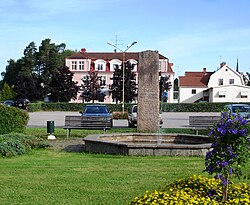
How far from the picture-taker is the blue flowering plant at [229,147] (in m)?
5.38

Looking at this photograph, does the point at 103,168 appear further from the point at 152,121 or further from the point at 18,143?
the point at 152,121

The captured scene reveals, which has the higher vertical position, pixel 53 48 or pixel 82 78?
pixel 53 48

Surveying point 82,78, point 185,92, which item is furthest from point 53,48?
point 185,92

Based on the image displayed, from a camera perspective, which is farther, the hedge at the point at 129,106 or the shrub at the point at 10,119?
the hedge at the point at 129,106

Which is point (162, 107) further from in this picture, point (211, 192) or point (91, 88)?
point (211, 192)

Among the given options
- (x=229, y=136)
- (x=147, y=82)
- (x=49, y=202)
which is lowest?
(x=49, y=202)

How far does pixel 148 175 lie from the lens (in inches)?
375

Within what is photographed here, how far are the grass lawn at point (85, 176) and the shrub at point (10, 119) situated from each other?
15.8ft

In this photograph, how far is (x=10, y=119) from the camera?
57.7 ft

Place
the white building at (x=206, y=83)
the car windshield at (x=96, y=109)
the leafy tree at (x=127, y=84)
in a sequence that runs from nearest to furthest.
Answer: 1. the car windshield at (x=96, y=109)
2. the leafy tree at (x=127, y=84)
3. the white building at (x=206, y=83)

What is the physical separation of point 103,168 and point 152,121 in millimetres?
9822

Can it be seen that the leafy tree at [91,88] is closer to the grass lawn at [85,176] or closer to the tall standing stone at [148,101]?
the tall standing stone at [148,101]

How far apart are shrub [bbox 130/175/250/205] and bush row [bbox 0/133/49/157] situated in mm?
7708

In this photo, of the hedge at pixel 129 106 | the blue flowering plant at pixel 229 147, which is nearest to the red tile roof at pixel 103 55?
the hedge at pixel 129 106
